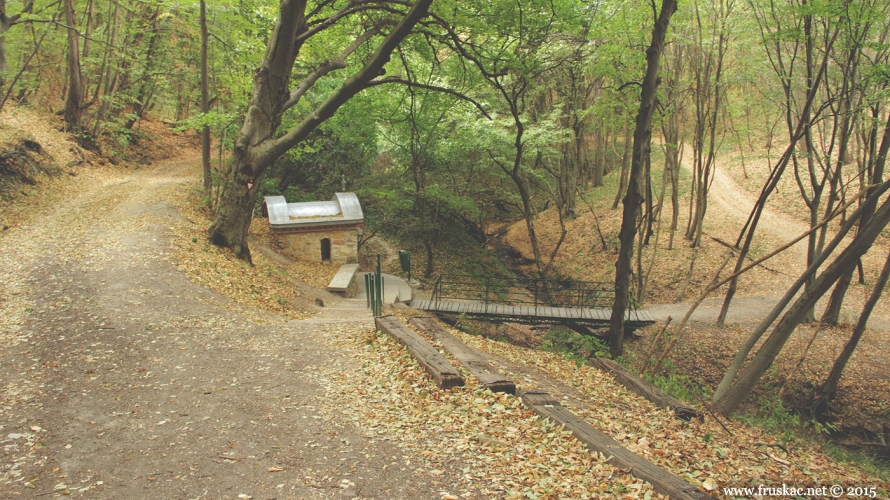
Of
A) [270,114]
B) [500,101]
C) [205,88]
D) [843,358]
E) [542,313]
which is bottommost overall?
[542,313]

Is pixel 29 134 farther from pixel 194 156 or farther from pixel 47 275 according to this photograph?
pixel 47 275

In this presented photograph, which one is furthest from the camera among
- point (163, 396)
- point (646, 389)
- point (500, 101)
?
point (500, 101)

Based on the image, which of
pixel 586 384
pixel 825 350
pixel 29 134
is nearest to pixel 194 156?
pixel 29 134

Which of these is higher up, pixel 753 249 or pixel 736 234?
pixel 736 234

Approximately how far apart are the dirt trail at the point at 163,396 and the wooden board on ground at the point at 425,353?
0.80m

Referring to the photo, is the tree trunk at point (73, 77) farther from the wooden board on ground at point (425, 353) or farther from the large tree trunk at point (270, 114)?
the wooden board on ground at point (425, 353)

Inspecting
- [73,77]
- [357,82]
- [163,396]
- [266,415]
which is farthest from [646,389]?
[73,77]

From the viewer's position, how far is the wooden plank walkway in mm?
12672

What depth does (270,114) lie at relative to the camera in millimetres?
10328

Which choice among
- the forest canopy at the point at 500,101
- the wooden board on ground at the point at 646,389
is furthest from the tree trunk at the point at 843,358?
the wooden board on ground at the point at 646,389

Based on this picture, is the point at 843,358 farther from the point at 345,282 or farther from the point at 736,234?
the point at 345,282

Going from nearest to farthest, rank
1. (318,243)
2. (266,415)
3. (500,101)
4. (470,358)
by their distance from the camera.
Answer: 1. (266,415)
2. (470,358)
3. (318,243)
4. (500,101)

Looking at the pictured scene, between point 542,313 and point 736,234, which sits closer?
point 542,313

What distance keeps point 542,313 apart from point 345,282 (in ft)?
19.1
